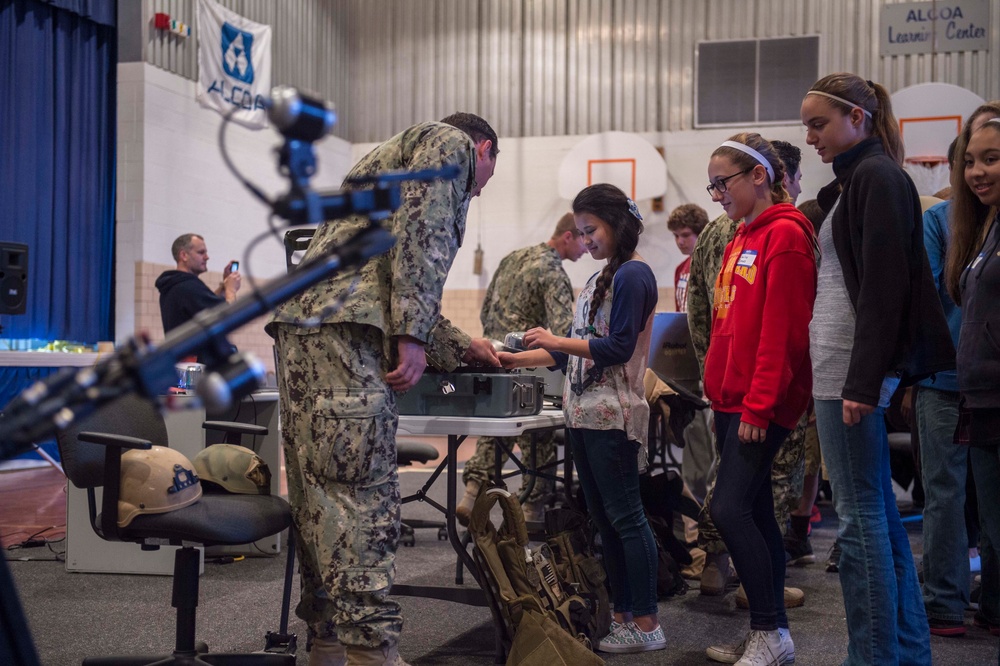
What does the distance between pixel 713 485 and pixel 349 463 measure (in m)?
1.75

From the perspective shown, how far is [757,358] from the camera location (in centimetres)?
230

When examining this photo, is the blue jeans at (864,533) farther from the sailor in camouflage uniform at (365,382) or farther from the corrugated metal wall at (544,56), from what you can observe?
the corrugated metal wall at (544,56)

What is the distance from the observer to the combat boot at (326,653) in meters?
2.40

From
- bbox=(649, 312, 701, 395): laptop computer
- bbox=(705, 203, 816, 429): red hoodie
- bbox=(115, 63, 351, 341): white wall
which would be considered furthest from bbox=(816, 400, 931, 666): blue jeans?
bbox=(115, 63, 351, 341): white wall

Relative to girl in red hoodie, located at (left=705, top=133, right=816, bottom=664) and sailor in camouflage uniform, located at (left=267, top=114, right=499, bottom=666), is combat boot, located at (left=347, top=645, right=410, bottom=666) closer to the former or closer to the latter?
sailor in camouflage uniform, located at (left=267, top=114, right=499, bottom=666)

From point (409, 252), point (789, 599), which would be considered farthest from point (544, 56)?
point (409, 252)

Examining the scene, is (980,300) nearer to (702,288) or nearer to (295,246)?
(702,288)

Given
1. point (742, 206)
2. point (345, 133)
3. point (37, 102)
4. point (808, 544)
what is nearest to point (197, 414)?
point (742, 206)

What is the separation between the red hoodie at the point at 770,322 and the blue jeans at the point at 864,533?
0.15 m

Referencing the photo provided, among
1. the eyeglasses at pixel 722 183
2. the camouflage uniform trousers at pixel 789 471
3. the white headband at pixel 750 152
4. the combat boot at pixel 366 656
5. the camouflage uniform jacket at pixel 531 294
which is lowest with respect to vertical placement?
the combat boot at pixel 366 656

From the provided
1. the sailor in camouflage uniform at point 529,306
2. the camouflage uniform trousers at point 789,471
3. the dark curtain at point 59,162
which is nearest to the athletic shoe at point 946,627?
the camouflage uniform trousers at point 789,471

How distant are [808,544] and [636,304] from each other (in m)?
2.13

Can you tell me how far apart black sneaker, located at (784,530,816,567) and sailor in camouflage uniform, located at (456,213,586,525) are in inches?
46.7

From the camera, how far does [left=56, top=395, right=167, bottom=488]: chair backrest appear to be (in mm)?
2432
